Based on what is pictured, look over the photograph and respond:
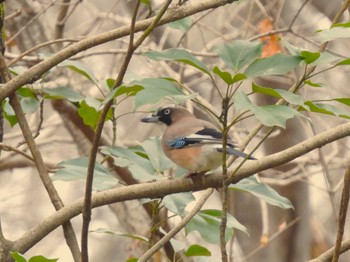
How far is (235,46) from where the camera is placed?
1293mm

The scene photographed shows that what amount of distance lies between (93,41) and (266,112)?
41cm

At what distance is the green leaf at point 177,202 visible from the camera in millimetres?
1531

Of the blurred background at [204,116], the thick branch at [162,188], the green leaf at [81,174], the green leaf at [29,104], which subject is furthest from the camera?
the blurred background at [204,116]

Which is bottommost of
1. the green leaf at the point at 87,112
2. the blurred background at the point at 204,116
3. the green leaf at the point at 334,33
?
the green leaf at the point at 334,33

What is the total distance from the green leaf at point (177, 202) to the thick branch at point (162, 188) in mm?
66

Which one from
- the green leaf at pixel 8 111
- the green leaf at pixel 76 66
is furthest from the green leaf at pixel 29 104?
the green leaf at pixel 76 66

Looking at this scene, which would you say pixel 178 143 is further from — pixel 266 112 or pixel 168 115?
pixel 266 112

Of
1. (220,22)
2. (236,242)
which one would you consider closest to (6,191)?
(236,242)

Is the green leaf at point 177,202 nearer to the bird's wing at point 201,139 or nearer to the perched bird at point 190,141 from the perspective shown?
the perched bird at point 190,141

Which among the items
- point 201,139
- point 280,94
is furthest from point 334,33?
point 201,139

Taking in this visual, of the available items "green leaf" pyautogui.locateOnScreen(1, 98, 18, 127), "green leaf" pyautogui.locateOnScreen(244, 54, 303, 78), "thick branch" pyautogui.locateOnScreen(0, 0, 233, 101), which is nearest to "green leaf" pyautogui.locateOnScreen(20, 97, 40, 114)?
"green leaf" pyautogui.locateOnScreen(1, 98, 18, 127)

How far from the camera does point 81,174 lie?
1.54m

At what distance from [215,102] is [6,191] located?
1891mm

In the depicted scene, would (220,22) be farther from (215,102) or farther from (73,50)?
(73,50)
